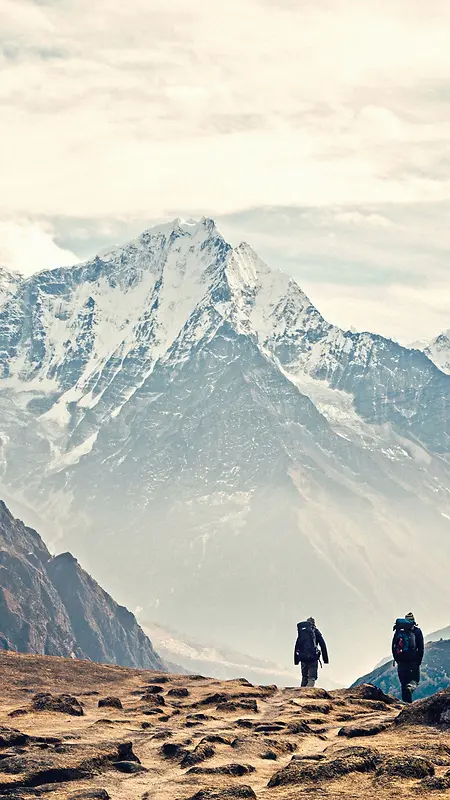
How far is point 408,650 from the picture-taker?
196ft

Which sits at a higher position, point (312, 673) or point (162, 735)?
point (312, 673)

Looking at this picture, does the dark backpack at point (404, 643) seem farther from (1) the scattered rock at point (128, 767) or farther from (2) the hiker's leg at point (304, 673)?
(1) the scattered rock at point (128, 767)

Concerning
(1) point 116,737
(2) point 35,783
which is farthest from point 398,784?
(1) point 116,737

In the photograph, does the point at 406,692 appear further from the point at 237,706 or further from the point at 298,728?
the point at 298,728

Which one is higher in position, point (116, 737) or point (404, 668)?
point (404, 668)

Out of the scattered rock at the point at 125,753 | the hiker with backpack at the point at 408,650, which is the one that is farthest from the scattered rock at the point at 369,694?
the scattered rock at the point at 125,753

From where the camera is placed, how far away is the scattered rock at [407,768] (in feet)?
124

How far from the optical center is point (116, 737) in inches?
1973

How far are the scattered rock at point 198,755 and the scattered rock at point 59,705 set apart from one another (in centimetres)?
1175

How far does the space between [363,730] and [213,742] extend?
622 cm

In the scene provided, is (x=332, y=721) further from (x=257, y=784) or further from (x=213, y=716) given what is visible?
(x=257, y=784)

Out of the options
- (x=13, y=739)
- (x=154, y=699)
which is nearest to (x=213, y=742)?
(x=13, y=739)

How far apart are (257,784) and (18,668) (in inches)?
1290

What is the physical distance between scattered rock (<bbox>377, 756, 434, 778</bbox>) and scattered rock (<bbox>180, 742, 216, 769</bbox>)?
8.11 metres
